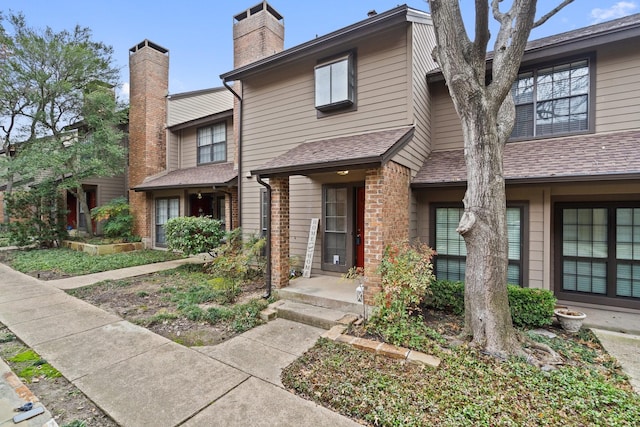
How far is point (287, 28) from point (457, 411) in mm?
11337

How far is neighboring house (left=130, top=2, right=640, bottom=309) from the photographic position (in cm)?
508

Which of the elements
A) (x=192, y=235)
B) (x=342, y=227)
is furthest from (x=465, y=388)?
(x=192, y=235)

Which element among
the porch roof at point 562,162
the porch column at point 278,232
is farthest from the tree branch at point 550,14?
the porch column at point 278,232

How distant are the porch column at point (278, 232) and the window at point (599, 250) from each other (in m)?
5.43

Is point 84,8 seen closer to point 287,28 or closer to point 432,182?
point 287,28

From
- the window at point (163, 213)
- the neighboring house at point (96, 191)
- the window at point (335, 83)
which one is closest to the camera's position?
the window at point (335, 83)

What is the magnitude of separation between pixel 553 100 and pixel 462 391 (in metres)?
6.07

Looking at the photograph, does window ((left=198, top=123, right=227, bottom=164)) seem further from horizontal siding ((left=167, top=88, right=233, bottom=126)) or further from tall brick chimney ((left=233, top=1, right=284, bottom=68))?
tall brick chimney ((left=233, top=1, right=284, bottom=68))

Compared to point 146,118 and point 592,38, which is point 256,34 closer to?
point 146,118

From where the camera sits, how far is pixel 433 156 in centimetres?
680

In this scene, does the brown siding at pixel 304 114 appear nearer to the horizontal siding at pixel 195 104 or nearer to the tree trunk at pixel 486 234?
the tree trunk at pixel 486 234

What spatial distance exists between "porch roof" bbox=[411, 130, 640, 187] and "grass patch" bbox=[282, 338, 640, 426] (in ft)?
9.82

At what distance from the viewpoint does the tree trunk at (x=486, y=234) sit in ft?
12.2

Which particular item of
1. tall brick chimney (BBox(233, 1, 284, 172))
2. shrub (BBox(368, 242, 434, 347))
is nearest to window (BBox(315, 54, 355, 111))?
tall brick chimney (BBox(233, 1, 284, 172))
